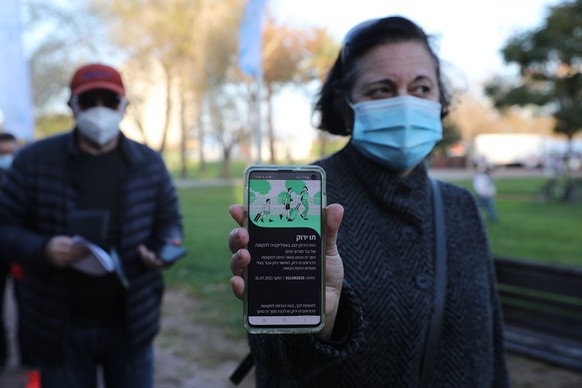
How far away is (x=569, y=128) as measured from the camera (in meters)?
19.2

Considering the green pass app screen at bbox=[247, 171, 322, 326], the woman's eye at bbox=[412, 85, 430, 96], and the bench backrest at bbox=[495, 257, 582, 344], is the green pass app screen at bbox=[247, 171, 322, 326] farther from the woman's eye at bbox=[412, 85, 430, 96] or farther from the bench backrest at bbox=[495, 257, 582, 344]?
the bench backrest at bbox=[495, 257, 582, 344]

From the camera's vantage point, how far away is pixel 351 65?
5.78 feet

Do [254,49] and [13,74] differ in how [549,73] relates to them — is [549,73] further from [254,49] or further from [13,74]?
[13,74]

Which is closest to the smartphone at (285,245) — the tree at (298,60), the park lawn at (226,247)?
the park lawn at (226,247)

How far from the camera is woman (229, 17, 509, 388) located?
1.43 m

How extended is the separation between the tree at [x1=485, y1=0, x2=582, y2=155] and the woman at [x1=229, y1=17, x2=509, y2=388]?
18.4m

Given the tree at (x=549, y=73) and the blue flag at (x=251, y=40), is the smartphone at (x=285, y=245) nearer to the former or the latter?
the blue flag at (x=251, y=40)

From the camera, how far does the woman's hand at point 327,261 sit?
1.09 m

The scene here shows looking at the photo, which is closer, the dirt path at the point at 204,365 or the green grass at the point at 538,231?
the dirt path at the point at 204,365

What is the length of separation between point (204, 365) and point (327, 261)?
3.62 metres

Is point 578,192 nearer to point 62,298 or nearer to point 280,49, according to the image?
point 280,49

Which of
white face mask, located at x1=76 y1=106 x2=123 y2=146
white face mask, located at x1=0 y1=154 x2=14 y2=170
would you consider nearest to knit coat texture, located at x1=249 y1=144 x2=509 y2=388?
white face mask, located at x1=76 y1=106 x2=123 y2=146

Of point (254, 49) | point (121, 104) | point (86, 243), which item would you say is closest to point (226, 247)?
point (254, 49)

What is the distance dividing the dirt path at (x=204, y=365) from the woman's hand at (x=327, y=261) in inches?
124
